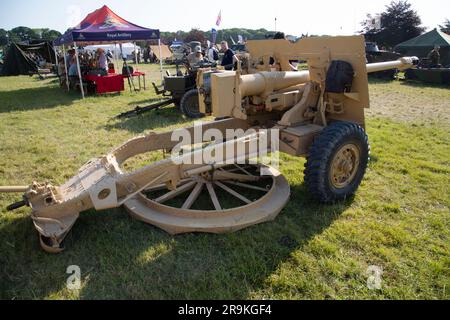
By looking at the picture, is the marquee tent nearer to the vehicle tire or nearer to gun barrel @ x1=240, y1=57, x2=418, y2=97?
the vehicle tire

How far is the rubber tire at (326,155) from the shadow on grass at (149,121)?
172 inches

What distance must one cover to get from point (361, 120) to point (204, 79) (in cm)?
185

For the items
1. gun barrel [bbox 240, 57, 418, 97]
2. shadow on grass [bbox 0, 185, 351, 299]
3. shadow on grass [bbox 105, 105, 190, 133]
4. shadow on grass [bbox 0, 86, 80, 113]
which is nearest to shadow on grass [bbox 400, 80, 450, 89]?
shadow on grass [bbox 105, 105, 190, 133]

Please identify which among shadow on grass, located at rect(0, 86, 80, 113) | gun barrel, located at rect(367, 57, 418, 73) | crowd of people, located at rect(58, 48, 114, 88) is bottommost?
shadow on grass, located at rect(0, 86, 80, 113)

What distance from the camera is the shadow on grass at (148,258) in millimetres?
2582

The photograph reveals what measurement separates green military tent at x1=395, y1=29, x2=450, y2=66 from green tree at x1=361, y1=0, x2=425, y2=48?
9.10m

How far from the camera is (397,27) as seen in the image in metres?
27.8

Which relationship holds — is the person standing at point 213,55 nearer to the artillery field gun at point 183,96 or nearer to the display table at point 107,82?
the display table at point 107,82

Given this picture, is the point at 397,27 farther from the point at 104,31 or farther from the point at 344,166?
the point at 344,166

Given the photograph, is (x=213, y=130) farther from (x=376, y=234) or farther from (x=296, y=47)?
(x=376, y=234)

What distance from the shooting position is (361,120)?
13.1 feet

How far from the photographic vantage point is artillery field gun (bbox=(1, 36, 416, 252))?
289 centimetres

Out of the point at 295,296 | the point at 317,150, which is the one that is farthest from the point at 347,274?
the point at 317,150

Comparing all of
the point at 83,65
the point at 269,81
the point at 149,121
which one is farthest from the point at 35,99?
the point at 269,81
